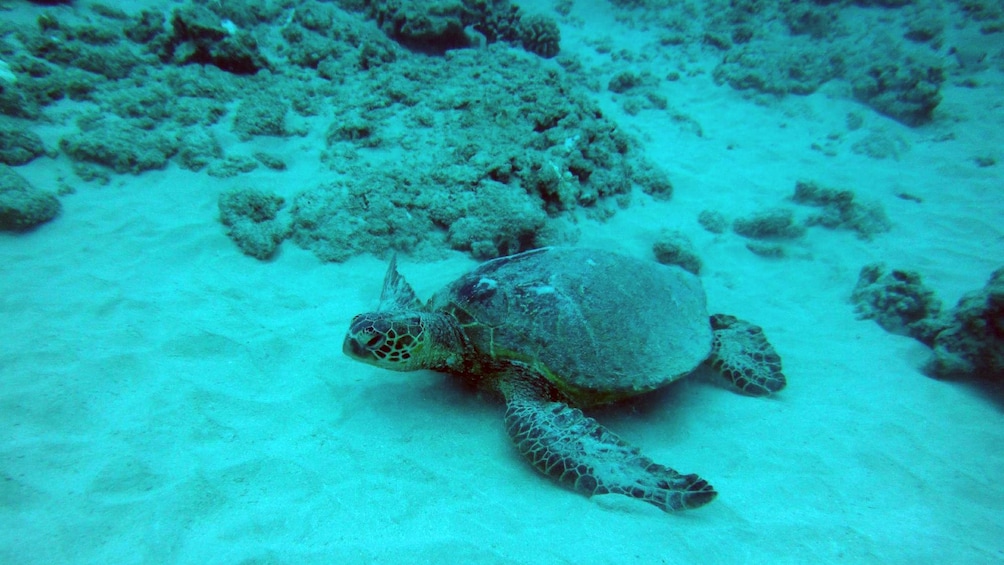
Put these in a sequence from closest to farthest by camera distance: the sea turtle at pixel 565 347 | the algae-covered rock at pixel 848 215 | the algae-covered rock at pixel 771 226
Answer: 1. the sea turtle at pixel 565 347
2. the algae-covered rock at pixel 771 226
3. the algae-covered rock at pixel 848 215

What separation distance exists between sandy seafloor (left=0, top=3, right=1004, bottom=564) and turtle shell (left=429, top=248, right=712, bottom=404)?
1.53ft

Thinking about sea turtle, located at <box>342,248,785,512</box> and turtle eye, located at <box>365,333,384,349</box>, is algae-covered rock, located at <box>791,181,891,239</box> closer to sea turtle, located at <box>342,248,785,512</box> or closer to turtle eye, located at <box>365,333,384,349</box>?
sea turtle, located at <box>342,248,785,512</box>

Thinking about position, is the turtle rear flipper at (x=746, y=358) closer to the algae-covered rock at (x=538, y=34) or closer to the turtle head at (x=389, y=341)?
the turtle head at (x=389, y=341)

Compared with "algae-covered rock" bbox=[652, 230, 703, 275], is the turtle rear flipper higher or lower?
lower

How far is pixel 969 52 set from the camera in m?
9.02

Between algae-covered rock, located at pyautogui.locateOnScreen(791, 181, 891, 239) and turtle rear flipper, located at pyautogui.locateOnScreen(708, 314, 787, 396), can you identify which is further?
algae-covered rock, located at pyautogui.locateOnScreen(791, 181, 891, 239)

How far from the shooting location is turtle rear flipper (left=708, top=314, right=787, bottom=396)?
3287 mm

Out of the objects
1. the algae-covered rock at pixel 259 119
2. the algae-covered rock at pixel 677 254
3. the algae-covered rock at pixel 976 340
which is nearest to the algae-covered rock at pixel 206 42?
the algae-covered rock at pixel 259 119

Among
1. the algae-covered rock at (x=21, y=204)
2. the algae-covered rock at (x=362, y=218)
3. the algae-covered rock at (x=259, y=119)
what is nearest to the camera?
the algae-covered rock at (x=21, y=204)

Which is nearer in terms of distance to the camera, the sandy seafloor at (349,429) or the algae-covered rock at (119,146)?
the sandy seafloor at (349,429)

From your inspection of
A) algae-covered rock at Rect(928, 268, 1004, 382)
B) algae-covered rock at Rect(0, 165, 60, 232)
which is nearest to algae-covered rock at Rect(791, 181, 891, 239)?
algae-covered rock at Rect(928, 268, 1004, 382)

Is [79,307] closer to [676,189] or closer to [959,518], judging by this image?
[959,518]

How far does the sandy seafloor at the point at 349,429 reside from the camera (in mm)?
1932

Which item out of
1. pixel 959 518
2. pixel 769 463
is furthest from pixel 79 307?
pixel 959 518
